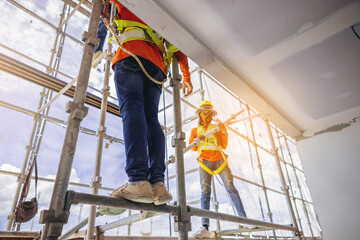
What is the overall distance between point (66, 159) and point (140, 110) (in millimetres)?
415

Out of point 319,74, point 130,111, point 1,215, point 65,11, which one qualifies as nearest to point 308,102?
point 319,74

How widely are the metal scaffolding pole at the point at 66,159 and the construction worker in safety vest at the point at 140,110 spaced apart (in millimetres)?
180

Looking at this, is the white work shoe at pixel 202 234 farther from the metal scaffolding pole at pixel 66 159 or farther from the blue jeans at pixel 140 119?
the metal scaffolding pole at pixel 66 159

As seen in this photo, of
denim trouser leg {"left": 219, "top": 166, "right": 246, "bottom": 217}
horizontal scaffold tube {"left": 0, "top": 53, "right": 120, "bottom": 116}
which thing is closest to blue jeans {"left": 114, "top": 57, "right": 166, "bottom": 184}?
denim trouser leg {"left": 219, "top": 166, "right": 246, "bottom": 217}

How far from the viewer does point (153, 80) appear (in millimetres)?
1346

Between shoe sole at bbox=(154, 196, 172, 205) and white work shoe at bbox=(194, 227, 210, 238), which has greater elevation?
shoe sole at bbox=(154, 196, 172, 205)

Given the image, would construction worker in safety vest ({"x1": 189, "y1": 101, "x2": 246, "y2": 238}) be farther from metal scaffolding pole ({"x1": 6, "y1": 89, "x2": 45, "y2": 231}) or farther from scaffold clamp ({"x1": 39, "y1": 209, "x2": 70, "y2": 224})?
metal scaffolding pole ({"x1": 6, "y1": 89, "x2": 45, "y2": 231})

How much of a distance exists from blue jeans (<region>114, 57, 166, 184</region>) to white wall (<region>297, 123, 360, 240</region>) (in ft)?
6.21

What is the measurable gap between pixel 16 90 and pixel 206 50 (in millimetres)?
3641

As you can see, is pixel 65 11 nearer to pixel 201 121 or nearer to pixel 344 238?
pixel 201 121

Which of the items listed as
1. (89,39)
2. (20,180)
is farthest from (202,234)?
(20,180)

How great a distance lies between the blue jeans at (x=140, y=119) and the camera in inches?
43.6

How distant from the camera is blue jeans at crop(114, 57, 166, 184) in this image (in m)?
1.11

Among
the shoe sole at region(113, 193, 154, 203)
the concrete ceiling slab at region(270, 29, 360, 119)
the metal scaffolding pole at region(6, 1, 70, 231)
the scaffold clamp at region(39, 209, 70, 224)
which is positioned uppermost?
the metal scaffolding pole at region(6, 1, 70, 231)
